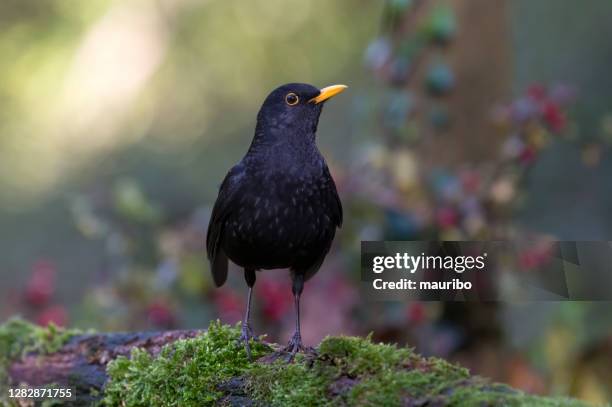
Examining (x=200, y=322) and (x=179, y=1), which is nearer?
(x=200, y=322)

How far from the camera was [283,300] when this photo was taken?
201 inches

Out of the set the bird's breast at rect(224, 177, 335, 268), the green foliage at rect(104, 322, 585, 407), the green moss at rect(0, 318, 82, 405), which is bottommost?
the green foliage at rect(104, 322, 585, 407)

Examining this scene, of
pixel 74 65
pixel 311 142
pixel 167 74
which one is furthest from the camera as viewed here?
pixel 167 74

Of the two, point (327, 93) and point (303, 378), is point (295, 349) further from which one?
point (327, 93)

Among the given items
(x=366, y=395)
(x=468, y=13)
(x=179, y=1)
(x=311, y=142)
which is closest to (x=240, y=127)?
(x=179, y=1)

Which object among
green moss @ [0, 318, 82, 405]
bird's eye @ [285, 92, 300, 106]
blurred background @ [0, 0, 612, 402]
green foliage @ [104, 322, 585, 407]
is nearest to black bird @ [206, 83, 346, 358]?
bird's eye @ [285, 92, 300, 106]

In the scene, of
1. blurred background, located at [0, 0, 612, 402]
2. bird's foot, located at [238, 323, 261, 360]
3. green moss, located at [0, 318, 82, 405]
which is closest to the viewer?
bird's foot, located at [238, 323, 261, 360]

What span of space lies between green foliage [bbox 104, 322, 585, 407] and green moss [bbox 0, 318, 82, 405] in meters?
0.44

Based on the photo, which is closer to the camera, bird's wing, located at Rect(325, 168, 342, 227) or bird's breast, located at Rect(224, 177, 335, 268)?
bird's breast, located at Rect(224, 177, 335, 268)

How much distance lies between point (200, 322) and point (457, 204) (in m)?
1.82

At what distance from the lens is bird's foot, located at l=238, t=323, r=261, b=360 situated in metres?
2.75

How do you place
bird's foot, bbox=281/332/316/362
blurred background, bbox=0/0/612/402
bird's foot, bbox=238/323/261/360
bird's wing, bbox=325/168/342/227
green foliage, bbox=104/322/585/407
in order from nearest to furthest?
green foliage, bbox=104/322/585/407 < bird's foot, bbox=281/332/316/362 < bird's foot, bbox=238/323/261/360 < bird's wing, bbox=325/168/342/227 < blurred background, bbox=0/0/612/402

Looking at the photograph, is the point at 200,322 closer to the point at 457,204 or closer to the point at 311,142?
the point at 457,204

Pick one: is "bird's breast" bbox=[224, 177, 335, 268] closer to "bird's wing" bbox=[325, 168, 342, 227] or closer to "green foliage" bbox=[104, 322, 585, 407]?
"bird's wing" bbox=[325, 168, 342, 227]
